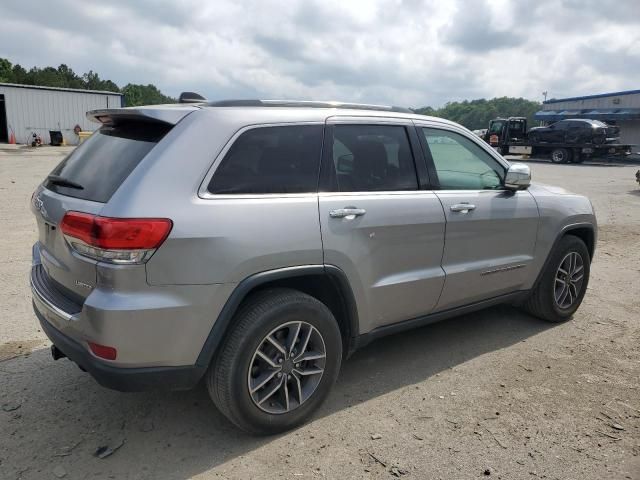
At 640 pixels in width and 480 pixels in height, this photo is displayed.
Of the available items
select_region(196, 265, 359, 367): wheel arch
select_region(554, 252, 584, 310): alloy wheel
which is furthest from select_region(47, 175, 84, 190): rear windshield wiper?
select_region(554, 252, 584, 310): alloy wheel

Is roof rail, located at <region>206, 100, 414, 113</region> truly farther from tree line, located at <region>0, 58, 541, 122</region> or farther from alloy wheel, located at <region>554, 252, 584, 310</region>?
tree line, located at <region>0, 58, 541, 122</region>

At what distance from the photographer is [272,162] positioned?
2973 mm

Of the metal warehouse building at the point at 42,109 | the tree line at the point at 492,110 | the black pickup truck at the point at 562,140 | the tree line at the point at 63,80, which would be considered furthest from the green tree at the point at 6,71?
the tree line at the point at 492,110

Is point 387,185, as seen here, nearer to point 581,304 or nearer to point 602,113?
point 581,304

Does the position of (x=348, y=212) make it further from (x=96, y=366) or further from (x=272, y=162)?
(x=96, y=366)

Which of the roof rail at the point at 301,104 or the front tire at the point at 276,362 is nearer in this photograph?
the front tire at the point at 276,362

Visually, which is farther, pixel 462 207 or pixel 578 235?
pixel 578 235

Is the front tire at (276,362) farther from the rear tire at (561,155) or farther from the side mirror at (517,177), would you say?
the rear tire at (561,155)

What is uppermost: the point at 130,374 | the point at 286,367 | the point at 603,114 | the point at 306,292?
the point at 603,114

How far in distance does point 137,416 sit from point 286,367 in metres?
1.00

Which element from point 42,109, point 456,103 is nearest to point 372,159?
point 42,109

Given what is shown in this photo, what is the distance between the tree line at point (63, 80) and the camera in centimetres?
5984

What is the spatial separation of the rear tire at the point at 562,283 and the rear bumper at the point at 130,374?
322 cm

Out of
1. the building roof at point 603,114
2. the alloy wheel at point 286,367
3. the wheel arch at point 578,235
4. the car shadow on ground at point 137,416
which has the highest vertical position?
the building roof at point 603,114
